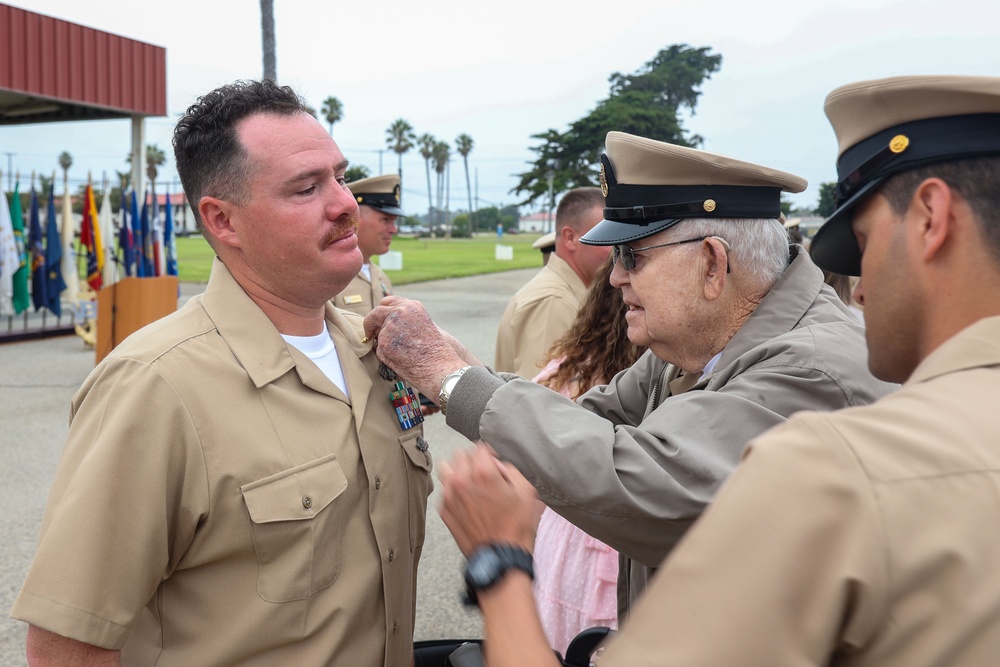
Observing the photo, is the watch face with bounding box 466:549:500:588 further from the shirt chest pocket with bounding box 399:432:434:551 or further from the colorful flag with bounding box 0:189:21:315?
the colorful flag with bounding box 0:189:21:315

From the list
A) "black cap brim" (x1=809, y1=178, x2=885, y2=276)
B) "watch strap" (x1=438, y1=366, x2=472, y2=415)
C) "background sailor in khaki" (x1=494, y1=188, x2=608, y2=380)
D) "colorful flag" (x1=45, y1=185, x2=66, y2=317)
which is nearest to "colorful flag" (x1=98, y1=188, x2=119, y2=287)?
"colorful flag" (x1=45, y1=185, x2=66, y2=317)

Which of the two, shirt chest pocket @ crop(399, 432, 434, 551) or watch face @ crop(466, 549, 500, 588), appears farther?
shirt chest pocket @ crop(399, 432, 434, 551)

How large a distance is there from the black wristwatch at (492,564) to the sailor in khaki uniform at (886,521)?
0.33m

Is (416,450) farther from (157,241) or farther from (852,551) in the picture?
(157,241)

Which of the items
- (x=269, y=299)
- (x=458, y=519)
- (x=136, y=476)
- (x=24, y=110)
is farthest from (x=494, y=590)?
(x=24, y=110)

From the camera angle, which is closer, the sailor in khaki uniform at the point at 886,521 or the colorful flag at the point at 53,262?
the sailor in khaki uniform at the point at 886,521

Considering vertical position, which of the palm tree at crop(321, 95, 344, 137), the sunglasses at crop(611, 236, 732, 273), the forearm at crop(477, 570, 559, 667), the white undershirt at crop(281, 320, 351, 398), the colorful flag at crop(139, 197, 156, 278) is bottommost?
the forearm at crop(477, 570, 559, 667)

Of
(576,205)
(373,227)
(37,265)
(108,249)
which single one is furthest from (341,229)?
(37,265)

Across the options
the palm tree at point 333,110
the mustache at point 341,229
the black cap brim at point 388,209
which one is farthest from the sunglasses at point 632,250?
the palm tree at point 333,110

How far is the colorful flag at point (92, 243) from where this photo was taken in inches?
511

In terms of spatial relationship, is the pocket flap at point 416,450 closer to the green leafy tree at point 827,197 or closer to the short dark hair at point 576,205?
the green leafy tree at point 827,197

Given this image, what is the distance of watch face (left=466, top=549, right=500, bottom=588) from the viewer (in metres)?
1.30

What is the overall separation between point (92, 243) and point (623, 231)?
1288 cm

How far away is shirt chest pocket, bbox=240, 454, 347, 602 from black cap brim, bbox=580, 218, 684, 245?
0.97 metres
